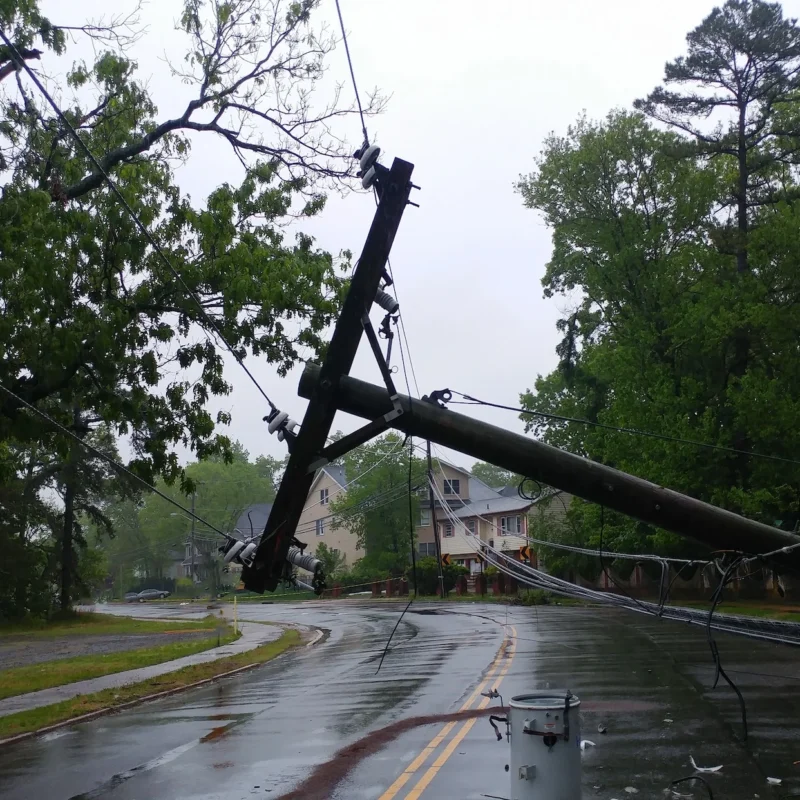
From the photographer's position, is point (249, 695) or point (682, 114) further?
point (682, 114)

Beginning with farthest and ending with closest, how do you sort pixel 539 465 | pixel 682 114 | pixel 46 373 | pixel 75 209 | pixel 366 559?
1. pixel 366 559
2. pixel 682 114
3. pixel 75 209
4. pixel 46 373
5. pixel 539 465

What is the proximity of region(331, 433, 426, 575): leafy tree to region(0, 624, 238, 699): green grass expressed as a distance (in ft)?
113

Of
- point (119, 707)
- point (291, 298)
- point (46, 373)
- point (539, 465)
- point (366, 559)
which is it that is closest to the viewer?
point (539, 465)

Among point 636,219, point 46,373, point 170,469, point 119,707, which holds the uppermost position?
point 636,219

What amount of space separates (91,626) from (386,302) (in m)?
43.2

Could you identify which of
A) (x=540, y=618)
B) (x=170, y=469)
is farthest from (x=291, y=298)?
(x=540, y=618)

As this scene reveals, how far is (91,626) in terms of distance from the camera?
1859 inches

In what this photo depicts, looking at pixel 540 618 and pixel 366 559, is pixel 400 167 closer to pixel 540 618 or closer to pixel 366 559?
pixel 540 618

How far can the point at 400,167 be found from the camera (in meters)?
8.12

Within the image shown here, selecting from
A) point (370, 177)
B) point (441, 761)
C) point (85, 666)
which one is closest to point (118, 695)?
point (85, 666)

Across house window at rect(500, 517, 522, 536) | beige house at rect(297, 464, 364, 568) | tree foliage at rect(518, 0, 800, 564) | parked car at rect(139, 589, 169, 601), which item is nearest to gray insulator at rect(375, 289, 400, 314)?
tree foliage at rect(518, 0, 800, 564)

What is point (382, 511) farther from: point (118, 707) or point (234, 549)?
point (234, 549)

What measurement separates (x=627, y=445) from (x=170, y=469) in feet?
75.8

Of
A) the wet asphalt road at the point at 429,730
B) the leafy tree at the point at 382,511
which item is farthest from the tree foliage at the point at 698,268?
the leafy tree at the point at 382,511
